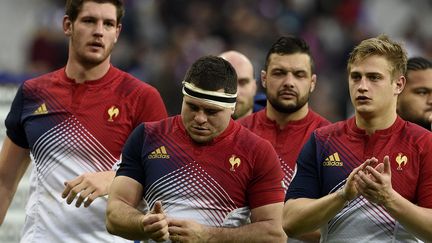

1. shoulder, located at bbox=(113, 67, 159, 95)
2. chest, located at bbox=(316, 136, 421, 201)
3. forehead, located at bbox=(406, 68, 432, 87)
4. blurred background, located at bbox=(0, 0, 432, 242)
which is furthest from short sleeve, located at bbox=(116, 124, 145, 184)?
blurred background, located at bbox=(0, 0, 432, 242)

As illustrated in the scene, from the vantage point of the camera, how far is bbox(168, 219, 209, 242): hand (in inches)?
262

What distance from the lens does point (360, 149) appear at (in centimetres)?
715

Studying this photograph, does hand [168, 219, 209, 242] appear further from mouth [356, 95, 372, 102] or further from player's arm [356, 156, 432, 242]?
mouth [356, 95, 372, 102]

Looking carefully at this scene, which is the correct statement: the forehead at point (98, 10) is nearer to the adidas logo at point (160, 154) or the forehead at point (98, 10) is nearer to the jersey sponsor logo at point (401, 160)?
the adidas logo at point (160, 154)

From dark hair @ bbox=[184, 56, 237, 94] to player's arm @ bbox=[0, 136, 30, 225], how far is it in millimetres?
1742

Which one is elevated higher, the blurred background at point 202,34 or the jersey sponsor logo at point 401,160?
the jersey sponsor logo at point 401,160

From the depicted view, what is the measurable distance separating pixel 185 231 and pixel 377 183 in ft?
3.44

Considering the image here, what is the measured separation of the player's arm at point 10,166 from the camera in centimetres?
829

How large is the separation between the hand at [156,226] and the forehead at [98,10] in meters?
1.91

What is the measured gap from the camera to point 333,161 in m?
7.14

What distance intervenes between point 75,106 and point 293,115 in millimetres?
1643

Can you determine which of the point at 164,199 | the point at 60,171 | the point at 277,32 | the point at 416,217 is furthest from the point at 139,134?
the point at 277,32

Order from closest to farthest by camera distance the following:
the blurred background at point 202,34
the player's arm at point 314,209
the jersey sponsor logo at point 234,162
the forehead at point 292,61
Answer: the player's arm at point 314,209 → the jersey sponsor logo at point 234,162 → the forehead at point 292,61 → the blurred background at point 202,34

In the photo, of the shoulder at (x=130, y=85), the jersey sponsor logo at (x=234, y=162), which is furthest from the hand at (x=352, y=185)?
the shoulder at (x=130, y=85)
